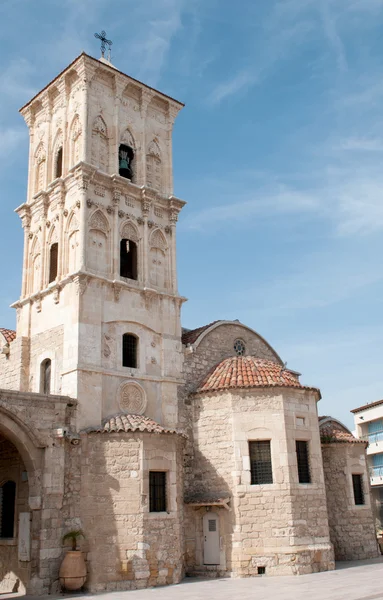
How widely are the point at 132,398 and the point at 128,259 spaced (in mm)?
5181

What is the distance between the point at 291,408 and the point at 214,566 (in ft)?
17.8

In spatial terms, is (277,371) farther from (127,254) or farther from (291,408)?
(127,254)

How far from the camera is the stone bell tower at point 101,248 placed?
1959cm

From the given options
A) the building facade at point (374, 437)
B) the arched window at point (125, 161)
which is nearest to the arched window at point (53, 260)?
the arched window at point (125, 161)

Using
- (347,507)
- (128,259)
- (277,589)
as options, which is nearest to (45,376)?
(128,259)

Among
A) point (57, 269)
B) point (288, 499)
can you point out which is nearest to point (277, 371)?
point (288, 499)

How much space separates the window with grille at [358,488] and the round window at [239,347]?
6.21 metres

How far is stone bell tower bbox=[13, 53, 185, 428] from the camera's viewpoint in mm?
19594

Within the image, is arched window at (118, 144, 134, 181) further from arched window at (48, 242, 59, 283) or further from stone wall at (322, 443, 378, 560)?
stone wall at (322, 443, 378, 560)

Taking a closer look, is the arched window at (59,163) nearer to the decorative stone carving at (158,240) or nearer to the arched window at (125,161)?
the arched window at (125,161)

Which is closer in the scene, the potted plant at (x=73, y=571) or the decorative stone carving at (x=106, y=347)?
the potted plant at (x=73, y=571)

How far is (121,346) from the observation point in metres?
20.2

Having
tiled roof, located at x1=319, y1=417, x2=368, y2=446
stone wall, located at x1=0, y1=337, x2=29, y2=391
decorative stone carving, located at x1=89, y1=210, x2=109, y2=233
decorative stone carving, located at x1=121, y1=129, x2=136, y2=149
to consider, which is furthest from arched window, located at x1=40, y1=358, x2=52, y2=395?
tiled roof, located at x1=319, y1=417, x2=368, y2=446

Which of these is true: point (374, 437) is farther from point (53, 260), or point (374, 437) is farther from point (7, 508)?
point (7, 508)
